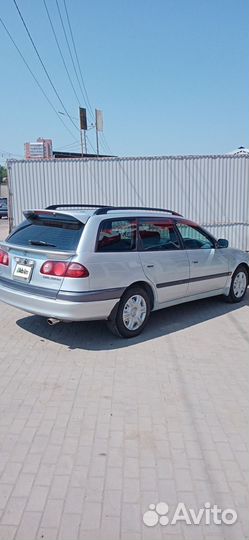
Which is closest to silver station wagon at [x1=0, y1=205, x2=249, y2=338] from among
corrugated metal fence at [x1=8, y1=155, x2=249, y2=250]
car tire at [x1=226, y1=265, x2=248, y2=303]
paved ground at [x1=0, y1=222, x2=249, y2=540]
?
paved ground at [x1=0, y1=222, x2=249, y2=540]

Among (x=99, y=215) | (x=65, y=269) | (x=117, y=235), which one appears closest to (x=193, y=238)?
(x=117, y=235)

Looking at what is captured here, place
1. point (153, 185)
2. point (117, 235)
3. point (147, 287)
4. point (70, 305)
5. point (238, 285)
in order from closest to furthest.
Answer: point (70, 305), point (117, 235), point (147, 287), point (238, 285), point (153, 185)

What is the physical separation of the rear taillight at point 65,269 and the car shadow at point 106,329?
916 millimetres

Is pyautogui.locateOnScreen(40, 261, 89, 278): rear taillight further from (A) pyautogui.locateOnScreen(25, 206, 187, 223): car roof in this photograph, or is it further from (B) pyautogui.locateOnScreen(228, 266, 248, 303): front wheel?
(B) pyautogui.locateOnScreen(228, 266, 248, 303): front wheel

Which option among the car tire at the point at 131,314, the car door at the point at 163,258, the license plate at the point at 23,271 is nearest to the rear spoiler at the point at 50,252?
the license plate at the point at 23,271

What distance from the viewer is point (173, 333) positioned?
532 cm

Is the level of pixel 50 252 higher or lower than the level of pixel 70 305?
higher

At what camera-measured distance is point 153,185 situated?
10938 mm

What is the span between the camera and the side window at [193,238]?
5.95m

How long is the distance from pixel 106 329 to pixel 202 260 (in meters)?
1.79

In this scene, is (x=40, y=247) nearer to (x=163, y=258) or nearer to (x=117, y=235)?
(x=117, y=235)

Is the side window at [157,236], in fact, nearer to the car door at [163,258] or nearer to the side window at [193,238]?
the car door at [163,258]

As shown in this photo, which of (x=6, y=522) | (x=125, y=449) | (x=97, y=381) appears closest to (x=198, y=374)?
(x=97, y=381)

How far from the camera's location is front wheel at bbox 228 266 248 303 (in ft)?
22.2
